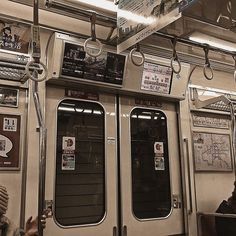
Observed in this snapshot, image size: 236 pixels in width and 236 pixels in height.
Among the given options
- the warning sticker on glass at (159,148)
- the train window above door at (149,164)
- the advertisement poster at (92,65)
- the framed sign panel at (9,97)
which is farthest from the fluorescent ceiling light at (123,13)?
the warning sticker on glass at (159,148)

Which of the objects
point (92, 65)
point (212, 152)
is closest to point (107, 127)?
point (92, 65)

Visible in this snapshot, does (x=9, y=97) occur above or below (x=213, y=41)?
below

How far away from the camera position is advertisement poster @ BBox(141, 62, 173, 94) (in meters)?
3.17

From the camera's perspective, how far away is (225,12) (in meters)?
1.50

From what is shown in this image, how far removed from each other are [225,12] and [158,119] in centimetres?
199

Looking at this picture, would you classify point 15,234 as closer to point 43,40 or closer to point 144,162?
point 144,162

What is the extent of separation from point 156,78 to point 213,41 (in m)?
0.87

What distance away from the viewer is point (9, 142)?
2523 millimetres

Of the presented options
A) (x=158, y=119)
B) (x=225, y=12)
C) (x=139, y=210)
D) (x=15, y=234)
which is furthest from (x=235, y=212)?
(x=225, y=12)

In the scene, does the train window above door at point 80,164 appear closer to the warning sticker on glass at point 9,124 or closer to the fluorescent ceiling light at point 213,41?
the warning sticker on glass at point 9,124

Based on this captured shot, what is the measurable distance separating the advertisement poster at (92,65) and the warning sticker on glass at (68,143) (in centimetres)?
56

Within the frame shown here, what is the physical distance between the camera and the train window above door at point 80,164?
2.75 metres

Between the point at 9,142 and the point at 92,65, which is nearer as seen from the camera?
the point at 9,142

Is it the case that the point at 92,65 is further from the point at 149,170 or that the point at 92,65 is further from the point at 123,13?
the point at 149,170
